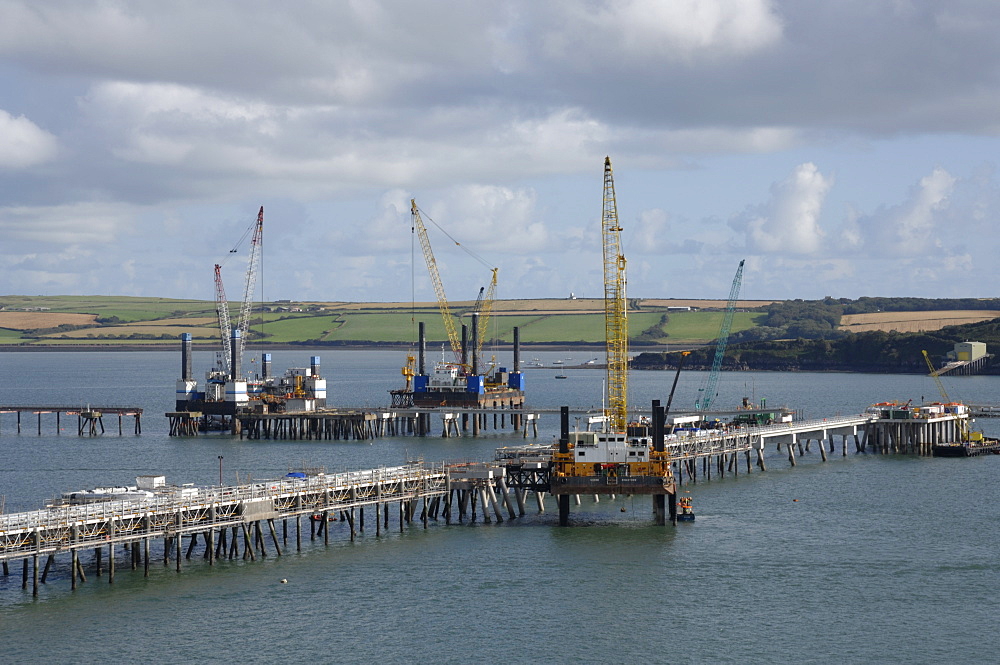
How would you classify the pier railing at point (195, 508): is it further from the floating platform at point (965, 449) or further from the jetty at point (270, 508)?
the floating platform at point (965, 449)

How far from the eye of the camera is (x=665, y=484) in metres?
82.2

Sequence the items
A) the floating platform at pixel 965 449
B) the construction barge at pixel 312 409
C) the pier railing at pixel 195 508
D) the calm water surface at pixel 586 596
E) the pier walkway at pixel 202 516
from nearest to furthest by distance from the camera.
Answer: the calm water surface at pixel 586 596 → the pier railing at pixel 195 508 → the pier walkway at pixel 202 516 → the floating platform at pixel 965 449 → the construction barge at pixel 312 409

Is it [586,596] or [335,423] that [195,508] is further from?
[335,423]

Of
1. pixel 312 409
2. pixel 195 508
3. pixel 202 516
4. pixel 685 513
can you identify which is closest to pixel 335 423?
pixel 312 409

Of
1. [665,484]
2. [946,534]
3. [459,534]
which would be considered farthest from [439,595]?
[946,534]

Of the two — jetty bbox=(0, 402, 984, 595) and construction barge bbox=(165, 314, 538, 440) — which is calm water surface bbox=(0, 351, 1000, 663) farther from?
construction barge bbox=(165, 314, 538, 440)

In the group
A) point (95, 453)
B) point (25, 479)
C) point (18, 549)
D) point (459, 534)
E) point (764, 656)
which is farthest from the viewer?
point (95, 453)

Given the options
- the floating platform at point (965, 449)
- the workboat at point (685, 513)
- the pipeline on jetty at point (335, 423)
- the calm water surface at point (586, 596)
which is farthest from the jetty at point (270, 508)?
the pipeline on jetty at point (335, 423)

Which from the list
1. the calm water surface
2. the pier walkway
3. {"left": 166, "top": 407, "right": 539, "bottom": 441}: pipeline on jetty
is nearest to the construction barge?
{"left": 166, "top": 407, "right": 539, "bottom": 441}: pipeline on jetty

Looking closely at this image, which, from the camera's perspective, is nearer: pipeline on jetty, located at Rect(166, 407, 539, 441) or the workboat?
the workboat

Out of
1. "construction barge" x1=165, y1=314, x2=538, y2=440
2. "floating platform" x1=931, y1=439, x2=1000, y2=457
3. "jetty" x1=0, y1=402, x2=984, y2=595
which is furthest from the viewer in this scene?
"construction barge" x1=165, y1=314, x2=538, y2=440

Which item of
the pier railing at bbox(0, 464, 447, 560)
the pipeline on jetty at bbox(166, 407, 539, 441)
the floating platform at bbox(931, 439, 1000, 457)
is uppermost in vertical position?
the pipeline on jetty at bbox(166, 407, 539, 441)

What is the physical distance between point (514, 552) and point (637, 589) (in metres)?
9.85

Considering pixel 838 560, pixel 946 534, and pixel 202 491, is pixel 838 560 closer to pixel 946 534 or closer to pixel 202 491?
pixel 946 534
